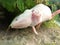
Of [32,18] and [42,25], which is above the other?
[32,18]

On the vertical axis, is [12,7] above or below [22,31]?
above

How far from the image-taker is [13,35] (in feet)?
7.14

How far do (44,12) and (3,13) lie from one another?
1.60 ft

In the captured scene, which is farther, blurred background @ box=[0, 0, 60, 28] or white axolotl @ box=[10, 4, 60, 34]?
blurred background @ box=[0, 0, 60, 28]

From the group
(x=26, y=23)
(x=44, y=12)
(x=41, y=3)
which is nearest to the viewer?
(x=26, y=23)

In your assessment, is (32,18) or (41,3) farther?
(41,3)

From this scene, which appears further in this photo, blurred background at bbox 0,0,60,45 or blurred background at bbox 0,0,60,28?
blurred background at bbox 0,0,60,28

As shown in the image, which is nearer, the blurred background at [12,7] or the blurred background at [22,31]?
the blurred background at [22,31]

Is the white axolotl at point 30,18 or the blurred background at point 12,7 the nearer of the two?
the white axolotl at point 30,18

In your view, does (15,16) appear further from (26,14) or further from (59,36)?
(59,36)

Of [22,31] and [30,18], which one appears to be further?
[22,31]

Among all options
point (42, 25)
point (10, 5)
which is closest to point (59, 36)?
point (42, 25)

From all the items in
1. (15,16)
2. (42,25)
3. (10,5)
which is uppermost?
(10,5)

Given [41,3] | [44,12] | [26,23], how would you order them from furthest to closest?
[41,3] → [44,12] → [26,23]
